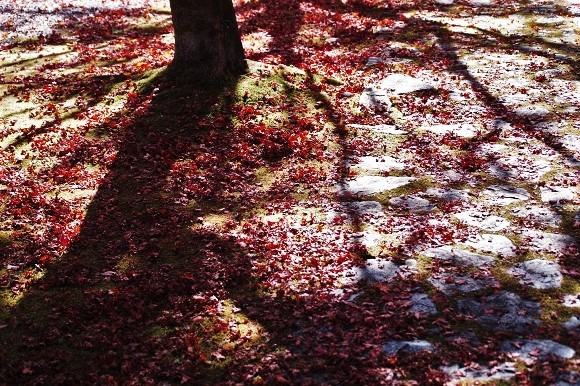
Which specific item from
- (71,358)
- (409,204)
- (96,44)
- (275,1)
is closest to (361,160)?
(409,204)

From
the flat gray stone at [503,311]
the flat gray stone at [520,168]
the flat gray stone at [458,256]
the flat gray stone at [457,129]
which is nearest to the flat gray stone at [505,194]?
the flat gray stone at [520,168]

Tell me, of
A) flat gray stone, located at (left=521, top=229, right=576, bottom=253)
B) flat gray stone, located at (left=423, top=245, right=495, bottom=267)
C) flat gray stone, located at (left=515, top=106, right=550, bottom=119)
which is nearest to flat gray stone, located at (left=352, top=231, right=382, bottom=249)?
flat gray stone, located at (left=423, top=245, right=495, bottom=267)

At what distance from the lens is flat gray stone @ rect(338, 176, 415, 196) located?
25.7 ft

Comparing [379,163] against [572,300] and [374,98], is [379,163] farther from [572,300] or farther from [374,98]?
[572,300]

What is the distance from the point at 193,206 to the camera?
7664 millimetres

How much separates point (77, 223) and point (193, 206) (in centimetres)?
164

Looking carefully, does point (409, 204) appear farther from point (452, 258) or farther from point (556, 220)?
point (556, 220)

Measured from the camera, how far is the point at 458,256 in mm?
6246

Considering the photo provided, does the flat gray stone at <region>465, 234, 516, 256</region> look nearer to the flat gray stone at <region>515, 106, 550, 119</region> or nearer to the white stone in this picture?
the white stone

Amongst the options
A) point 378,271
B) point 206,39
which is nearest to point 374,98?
point 206,39

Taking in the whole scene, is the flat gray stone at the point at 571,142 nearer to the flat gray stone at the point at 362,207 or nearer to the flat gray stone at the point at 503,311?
the flat gray stone at the point at 362,207

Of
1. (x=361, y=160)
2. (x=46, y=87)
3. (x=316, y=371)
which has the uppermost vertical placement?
(x=46, y=87)

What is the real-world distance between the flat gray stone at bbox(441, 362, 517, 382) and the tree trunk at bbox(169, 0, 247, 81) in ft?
24.8

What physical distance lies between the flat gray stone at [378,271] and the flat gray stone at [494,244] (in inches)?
42.2
